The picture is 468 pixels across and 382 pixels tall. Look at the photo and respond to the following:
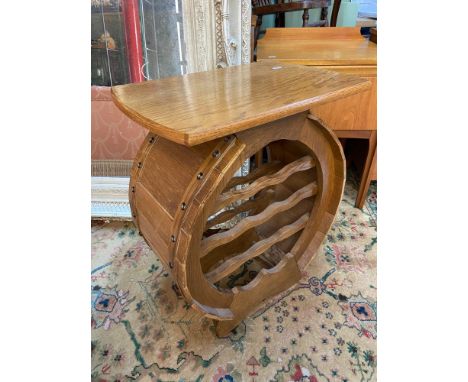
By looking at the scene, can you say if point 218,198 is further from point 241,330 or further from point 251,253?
point 241,330

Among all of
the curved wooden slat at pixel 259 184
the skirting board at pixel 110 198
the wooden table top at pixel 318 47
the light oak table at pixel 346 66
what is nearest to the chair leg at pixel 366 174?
the light oak table at pixel 346 66

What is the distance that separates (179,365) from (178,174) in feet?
1.79

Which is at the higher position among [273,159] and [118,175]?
[273,159]

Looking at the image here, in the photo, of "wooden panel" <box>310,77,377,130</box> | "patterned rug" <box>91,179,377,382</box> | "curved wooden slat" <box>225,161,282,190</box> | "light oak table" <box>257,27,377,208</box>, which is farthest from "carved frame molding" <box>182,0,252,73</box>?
"patterned rug" <box>91,179,377,382</box>

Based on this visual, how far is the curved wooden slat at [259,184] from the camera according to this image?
2.41 feet

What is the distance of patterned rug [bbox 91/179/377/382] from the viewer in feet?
2.86

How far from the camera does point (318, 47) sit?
1.42 metres

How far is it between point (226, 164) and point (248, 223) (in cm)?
24

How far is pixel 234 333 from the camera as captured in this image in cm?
97

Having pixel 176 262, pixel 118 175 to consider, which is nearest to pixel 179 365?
pixel 176 262

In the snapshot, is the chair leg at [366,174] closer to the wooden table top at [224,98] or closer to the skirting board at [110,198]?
the wooden table top at [224,98]

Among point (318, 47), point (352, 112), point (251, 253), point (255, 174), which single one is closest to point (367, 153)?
point (352, 112)

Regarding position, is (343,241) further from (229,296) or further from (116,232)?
(116,232)

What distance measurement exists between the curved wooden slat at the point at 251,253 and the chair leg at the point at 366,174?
50 centimetres
